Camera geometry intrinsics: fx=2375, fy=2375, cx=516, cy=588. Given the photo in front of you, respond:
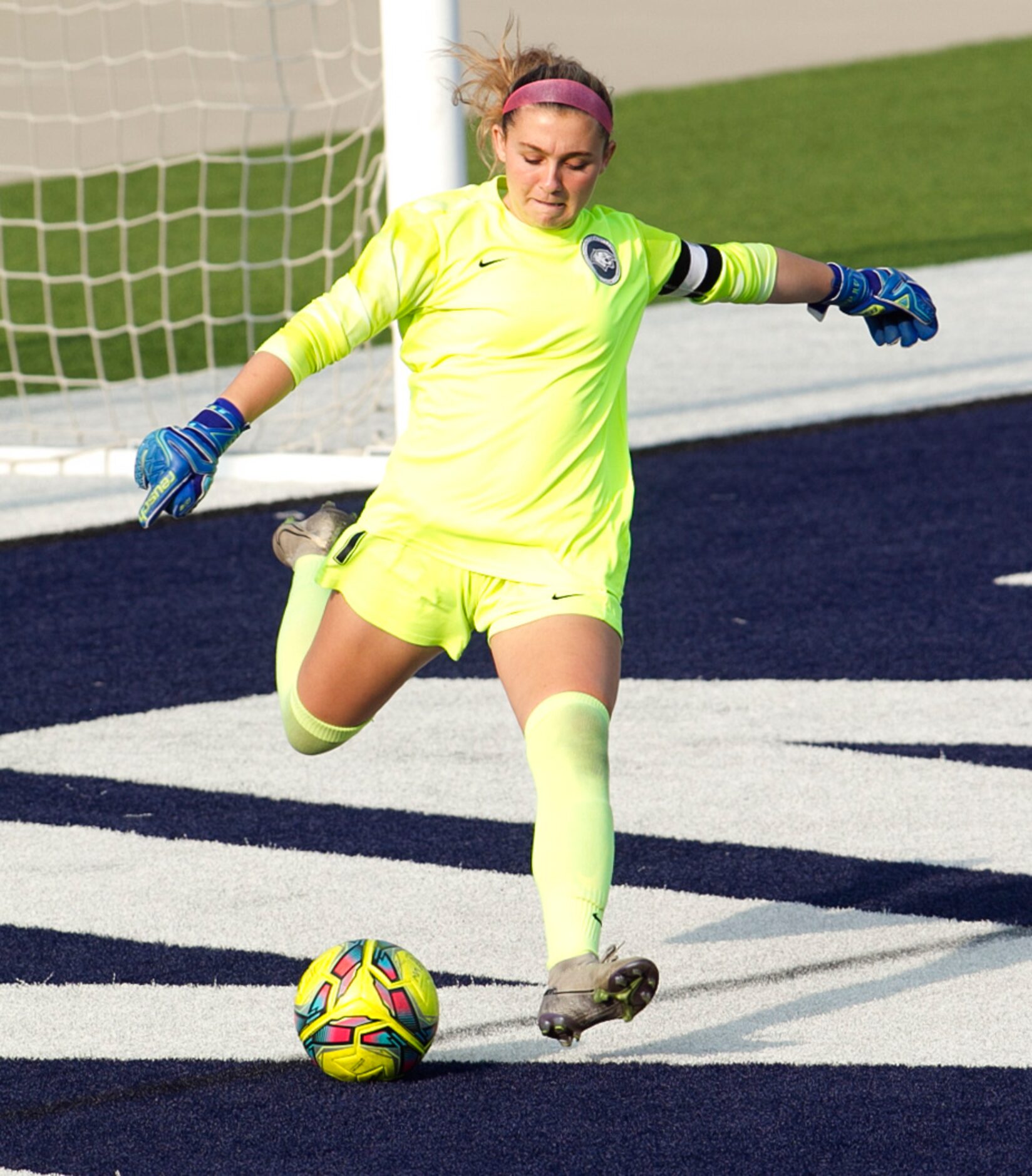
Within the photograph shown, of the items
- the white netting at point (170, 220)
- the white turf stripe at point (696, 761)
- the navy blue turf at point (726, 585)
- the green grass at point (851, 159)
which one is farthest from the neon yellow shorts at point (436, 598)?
the green grass at point (851, 159)

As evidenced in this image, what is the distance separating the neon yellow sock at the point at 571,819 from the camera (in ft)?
12.2

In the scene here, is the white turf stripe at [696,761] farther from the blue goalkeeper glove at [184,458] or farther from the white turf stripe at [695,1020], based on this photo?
the blue goalkeeper glove at [184,458]

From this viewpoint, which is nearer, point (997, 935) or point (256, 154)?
point (997, 935)

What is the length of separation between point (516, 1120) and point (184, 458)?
1.17m

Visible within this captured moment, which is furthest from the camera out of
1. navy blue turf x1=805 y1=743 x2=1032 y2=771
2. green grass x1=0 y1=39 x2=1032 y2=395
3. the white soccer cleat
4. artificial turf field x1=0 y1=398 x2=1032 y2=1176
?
green grass x1=0 y1=39 x2=1032 y2=395

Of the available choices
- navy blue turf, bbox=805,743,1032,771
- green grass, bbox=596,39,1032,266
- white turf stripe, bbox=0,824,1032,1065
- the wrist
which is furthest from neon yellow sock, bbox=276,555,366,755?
green grass, bbox=596,39,1032,266

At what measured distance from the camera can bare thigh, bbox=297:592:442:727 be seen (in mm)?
4184

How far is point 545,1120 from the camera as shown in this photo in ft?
11.9

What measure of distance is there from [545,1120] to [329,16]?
23529mm

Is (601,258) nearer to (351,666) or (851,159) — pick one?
(351,666)

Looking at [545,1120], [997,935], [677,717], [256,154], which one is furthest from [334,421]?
[256,154]

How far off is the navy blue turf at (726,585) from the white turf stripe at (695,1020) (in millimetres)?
2073

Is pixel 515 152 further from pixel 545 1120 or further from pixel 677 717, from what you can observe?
pixel 677 717

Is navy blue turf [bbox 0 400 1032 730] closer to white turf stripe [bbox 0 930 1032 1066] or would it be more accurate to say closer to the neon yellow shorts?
white turf stripe [bbox 0 930 1032 1066]
